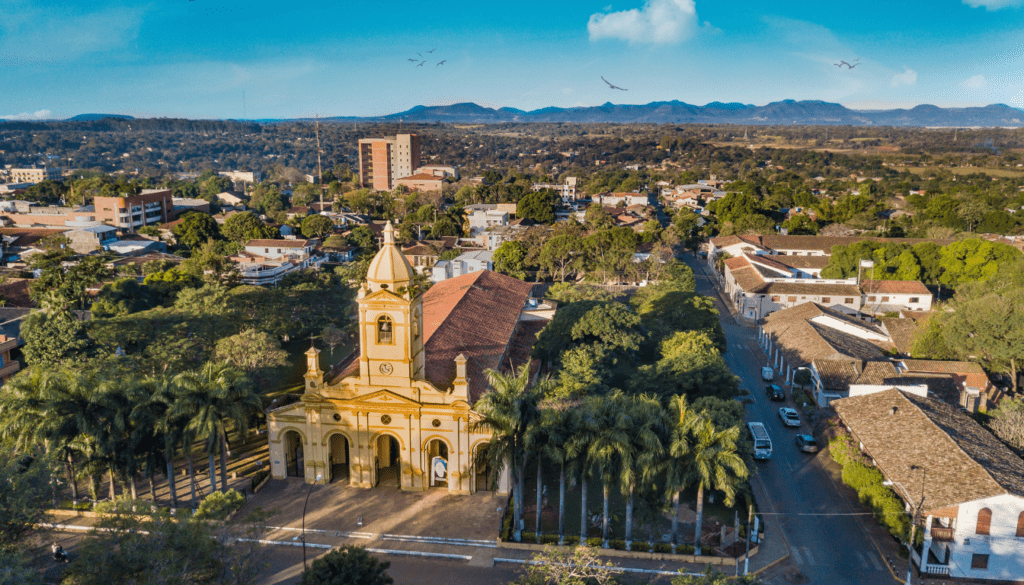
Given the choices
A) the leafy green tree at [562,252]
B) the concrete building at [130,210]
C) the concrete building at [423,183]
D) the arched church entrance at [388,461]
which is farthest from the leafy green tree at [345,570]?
the concrete building at [423,183]

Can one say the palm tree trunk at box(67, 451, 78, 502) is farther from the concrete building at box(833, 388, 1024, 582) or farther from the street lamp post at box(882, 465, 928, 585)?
the concrete building at box(833, 388, 1024, 582)

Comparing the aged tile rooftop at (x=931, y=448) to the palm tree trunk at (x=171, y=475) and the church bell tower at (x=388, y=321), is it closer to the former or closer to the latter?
the church bell tower at (x=388, y=321)

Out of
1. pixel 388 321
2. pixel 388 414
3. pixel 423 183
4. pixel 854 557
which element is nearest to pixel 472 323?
pixel 388 321

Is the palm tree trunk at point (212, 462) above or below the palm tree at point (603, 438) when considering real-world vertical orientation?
below

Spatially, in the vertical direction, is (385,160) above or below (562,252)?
above

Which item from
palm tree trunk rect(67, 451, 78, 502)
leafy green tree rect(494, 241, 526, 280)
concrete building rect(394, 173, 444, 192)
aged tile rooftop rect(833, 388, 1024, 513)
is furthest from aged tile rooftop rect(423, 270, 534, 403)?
concrete building rect(394, 173, 444, 192)

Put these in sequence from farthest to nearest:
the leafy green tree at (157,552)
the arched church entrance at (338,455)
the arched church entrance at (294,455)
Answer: the arched church entrance at (338,455)
the arched church entrance at (294,455)
the leafy green tree at (157,552)

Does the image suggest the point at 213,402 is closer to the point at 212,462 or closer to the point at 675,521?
the point at 212,462

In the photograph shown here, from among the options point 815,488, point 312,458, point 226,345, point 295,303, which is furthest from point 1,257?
point 815,488
